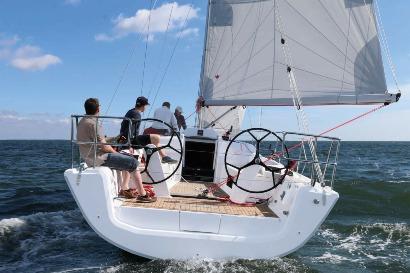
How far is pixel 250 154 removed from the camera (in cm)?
809

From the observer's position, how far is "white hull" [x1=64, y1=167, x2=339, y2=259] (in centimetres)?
520

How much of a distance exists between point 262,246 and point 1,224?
17.5 ft

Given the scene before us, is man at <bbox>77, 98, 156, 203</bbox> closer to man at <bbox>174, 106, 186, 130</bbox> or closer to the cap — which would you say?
the cap

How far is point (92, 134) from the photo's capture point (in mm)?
5688


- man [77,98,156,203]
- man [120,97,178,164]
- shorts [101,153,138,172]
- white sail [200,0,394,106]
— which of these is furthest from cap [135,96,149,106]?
white sail [200,0,394,106]

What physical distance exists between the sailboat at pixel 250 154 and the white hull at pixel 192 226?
0.04 feet

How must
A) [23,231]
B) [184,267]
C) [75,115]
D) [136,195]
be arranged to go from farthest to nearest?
1. [23,231]
2. [136,195]
3. [75,115]
4. [184,267]

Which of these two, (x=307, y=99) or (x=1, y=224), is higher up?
(x=307, y=99)

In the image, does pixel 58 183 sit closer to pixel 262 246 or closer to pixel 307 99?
pixel 307 99

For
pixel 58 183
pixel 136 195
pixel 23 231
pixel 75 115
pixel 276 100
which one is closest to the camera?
pixel 75 115

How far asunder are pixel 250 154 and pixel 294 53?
7.51 feet

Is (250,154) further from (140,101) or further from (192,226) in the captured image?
(192,226)

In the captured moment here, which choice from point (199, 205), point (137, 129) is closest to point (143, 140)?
point (137, 129)

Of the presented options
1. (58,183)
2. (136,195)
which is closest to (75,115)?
(136,195)
